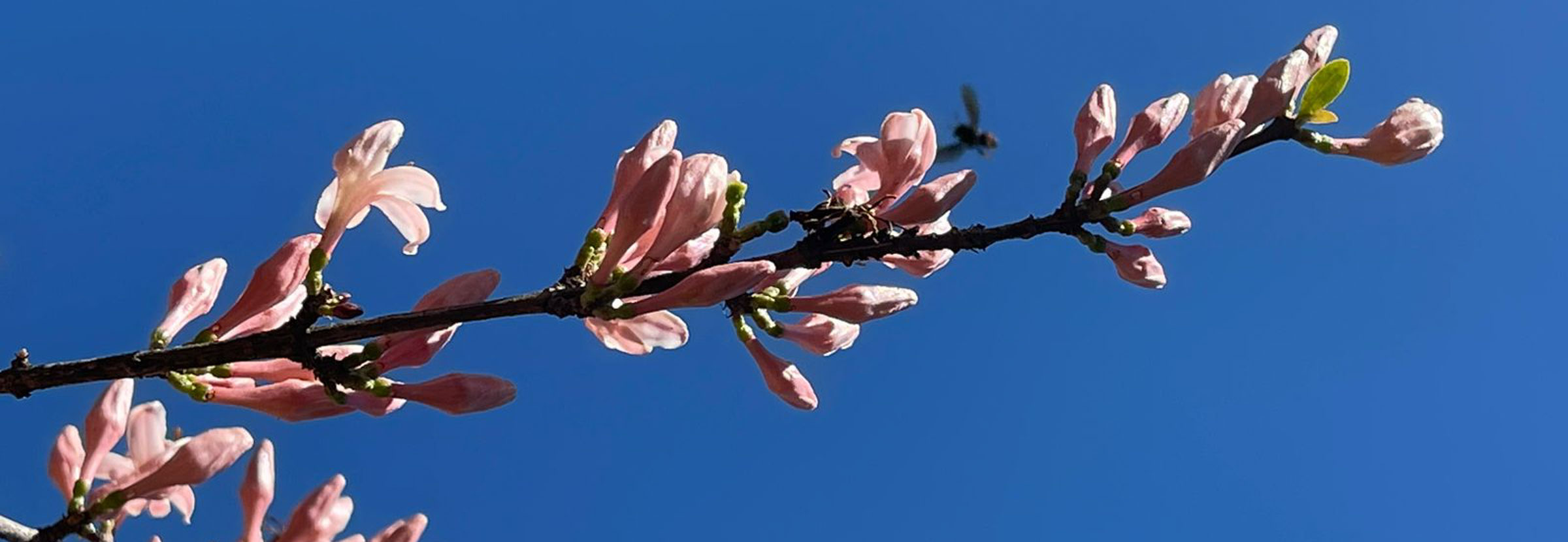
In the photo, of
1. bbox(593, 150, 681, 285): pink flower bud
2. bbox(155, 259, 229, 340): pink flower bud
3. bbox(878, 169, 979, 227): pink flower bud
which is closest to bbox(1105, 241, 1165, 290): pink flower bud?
bbox(878, 169, 979, 227): pink flower bud

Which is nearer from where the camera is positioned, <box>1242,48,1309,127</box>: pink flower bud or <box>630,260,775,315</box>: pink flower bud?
<box>630,260,775,315</box>: pink flower bud

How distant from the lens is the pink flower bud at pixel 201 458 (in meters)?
3.25

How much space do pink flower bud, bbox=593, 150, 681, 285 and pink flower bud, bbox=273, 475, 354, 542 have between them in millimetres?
1171

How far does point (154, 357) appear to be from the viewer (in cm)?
287

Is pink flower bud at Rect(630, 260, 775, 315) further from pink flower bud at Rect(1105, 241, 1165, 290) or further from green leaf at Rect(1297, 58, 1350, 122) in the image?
green leaf at Rect(1297, 58, 1350, 122)

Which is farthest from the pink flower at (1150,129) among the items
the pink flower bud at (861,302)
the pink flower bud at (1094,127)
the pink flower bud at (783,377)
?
the pink flower bud at (783,377)

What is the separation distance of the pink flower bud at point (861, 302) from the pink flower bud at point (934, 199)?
0.27 metres

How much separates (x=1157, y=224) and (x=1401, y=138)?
790 mm

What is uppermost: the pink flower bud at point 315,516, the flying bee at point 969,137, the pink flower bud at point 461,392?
the flying bee at point 969,137

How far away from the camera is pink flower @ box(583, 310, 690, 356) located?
3.38m

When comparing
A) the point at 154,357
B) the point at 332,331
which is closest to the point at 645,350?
the point at 332,331

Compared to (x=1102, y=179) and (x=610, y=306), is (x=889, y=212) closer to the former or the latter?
(x=1102, y=179)

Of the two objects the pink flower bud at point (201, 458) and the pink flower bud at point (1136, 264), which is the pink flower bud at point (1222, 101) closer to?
the pink flower bud at point (1136, 264)

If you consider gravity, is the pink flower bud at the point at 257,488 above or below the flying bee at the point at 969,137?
below
